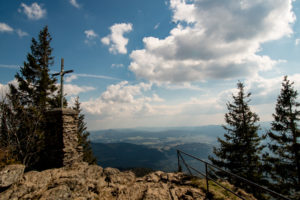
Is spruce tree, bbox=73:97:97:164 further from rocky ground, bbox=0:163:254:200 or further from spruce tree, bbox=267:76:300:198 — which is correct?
spruce tree, bbox=267:76:300:198

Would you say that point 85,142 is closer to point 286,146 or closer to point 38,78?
point 38,78

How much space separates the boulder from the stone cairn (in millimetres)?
1653

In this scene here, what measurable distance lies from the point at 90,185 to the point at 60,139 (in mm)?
2506

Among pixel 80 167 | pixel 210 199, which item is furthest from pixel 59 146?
pixel 210 199

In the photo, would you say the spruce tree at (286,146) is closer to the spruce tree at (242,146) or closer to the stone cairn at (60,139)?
the spruce tree at (242,146)

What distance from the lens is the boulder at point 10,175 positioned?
13.1ft

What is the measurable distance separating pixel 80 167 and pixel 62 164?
2.43ft

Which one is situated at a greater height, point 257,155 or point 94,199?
point 94,199

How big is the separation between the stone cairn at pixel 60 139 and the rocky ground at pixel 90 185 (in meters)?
0.51

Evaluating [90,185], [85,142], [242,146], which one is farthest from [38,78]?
[242,146]

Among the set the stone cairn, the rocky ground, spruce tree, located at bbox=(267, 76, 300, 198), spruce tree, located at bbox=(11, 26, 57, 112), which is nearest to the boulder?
the rocky ground

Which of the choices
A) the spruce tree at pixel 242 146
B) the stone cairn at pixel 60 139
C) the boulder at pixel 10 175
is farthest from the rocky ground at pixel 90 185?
the spruce tree at pixel 242 146

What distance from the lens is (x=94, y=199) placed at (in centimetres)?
474

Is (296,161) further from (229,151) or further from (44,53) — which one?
(44,53)
